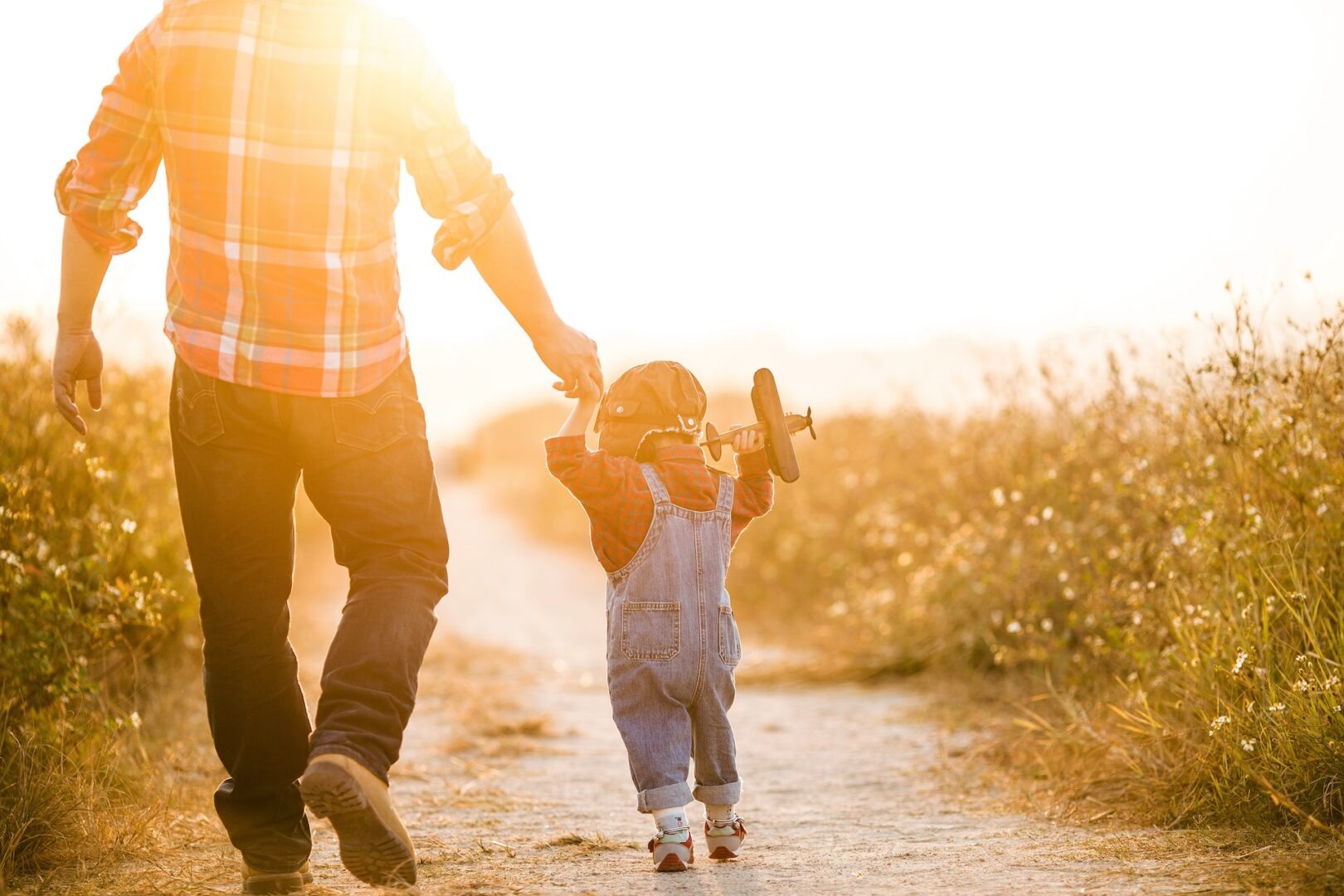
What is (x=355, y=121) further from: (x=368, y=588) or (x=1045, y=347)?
(x=1045, y=347)

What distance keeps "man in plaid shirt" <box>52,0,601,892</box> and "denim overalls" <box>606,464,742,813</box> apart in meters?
0.64

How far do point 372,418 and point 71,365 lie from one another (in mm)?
700

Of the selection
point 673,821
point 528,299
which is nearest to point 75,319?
point 528,299

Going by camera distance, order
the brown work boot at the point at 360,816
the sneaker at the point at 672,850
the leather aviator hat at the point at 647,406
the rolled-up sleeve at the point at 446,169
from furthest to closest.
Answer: the leather aviator hat at the point at 647,406
the sneaker at the point at 672,850
the rolled-up sleeve at the point at 446,169
the brown work boot at the point at 360,816

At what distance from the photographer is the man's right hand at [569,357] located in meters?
2.97

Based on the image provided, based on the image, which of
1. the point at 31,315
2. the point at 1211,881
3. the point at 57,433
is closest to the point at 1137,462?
the point at 1211,881

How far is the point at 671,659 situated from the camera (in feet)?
11.0

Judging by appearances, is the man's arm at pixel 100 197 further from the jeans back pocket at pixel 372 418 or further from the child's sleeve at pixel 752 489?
the child's sleeve at pixel 752 489

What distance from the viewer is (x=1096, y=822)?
3.71 m

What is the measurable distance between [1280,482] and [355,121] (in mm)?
2924

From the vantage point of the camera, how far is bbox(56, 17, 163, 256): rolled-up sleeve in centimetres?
276

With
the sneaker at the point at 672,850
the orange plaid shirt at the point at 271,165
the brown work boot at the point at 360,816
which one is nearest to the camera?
the brown work boot at the point at 360,816

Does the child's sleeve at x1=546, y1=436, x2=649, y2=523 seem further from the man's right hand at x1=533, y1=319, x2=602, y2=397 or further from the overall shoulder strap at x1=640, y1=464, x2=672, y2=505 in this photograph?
the man's right hand at x1=533, y1=319, x2=602, y2=397

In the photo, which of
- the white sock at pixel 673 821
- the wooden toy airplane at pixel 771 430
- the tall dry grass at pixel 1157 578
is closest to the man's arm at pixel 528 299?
the wooden toy airplane at pixel 771 430
